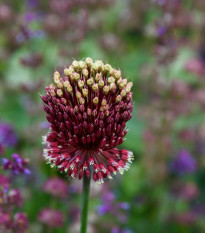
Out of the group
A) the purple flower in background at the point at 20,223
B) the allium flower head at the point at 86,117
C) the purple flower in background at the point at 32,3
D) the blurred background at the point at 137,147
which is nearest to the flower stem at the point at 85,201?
the allium flower head at the point at 86,117

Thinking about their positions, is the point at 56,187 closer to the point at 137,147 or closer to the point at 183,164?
the point at 183,164

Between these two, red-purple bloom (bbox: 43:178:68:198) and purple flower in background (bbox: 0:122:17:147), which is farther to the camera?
purple flower in background (bbox: 0:122:17:147)

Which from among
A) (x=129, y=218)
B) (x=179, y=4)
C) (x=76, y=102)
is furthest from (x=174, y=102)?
(x=76, y=102)

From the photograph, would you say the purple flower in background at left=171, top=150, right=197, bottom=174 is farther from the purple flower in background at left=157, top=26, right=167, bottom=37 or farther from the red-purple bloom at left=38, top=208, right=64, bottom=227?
the red-purple bloom at left=38, top=208, right=64, bottom=227

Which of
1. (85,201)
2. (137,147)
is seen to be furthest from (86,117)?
(137,147)

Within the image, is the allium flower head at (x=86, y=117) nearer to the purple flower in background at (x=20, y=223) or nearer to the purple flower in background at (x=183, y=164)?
the purple flower in background at (x=20, y=223)

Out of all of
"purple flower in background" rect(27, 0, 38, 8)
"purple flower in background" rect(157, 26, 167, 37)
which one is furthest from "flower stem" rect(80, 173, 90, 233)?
"purple flower in background" rect(27, 0, 38, 8)

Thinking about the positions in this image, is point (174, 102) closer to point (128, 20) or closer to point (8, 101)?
point (128, 20)
